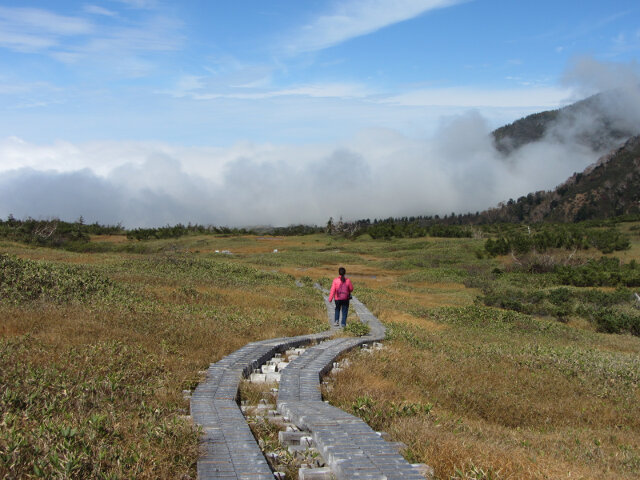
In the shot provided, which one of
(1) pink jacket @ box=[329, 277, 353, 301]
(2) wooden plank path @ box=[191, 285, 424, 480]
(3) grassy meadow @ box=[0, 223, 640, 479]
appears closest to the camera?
(2) wooden plank path @ box=[191, 285, 424, 480]

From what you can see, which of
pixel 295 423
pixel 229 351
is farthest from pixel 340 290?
pixel 295 423

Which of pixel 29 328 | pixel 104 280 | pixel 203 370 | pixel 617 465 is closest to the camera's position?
pixel 617 465

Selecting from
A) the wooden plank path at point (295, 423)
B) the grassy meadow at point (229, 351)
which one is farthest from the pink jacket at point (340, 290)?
the wooden plank path at point (295, 423)

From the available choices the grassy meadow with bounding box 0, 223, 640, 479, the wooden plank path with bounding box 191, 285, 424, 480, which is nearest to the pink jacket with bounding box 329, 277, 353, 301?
the grassy meadow with bounding box 0, 223, 640, 479

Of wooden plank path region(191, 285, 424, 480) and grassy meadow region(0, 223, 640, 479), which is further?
grassy meadow region(0, 223, 640, 479)

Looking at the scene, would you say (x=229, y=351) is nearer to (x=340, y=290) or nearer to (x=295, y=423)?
(x=295, y=423)

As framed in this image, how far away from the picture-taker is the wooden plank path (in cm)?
536

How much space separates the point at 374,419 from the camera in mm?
7645

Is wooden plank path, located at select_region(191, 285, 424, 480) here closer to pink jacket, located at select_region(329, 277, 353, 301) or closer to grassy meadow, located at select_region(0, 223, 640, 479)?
grassy meadow, located at select_region(0, 223, 640, 479)

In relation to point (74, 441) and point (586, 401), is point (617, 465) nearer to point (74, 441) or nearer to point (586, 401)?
point (586, 401)

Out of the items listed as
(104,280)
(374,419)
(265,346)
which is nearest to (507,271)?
(104,280)

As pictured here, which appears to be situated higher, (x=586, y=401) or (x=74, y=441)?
(x=74, y=441)

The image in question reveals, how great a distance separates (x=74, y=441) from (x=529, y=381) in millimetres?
10429

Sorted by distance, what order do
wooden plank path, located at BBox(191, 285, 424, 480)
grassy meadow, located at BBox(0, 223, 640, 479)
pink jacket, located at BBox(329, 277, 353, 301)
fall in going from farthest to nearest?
pink jacket, located at BBox(329, 277, 353, 301) → grassy meadow, located at BBox(0, 223, 640, 479) → wooden plank path, located at BBox(191, 285, 424, 480)
